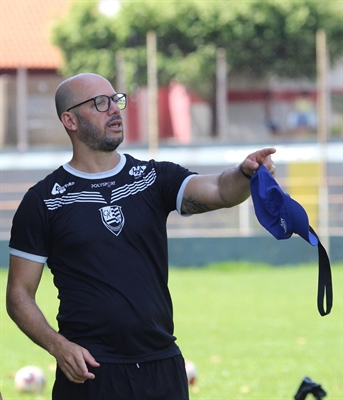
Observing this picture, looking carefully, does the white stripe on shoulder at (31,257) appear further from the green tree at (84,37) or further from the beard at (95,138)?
the green tree at (84,37)

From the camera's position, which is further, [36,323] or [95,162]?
[95,162]

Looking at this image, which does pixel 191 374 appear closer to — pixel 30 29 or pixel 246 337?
pixel 246 337

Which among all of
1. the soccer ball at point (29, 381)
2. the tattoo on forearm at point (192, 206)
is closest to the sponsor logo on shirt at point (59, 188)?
the tattoo on forearm at point (192, 206)

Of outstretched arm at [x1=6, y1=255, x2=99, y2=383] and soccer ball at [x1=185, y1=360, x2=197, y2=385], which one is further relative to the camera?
soccer ball at [x1=185, y1=360, x2=197, y2=385]

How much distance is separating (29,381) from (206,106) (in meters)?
12.4

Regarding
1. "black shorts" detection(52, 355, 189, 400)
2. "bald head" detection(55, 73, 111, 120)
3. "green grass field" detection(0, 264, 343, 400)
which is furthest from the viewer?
"green grass field" detection(0, 264, 343, 400)

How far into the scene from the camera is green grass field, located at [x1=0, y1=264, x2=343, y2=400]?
7.61 meters

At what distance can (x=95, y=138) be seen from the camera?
12.9 ft

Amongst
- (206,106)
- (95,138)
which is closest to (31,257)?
(95,138)

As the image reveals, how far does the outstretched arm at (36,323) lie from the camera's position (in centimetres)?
367

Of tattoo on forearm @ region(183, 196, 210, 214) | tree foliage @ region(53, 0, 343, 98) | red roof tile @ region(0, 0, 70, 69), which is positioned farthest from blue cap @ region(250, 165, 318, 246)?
red roof tile @ region(0, 0, 70, 69)

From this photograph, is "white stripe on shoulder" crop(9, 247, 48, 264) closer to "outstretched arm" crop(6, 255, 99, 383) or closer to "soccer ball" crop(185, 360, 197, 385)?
"outstretched arm" crop(6, 255, 99, 383)

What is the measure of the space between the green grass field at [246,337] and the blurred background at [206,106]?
1.09 m

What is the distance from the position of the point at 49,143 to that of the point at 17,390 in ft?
38.4
